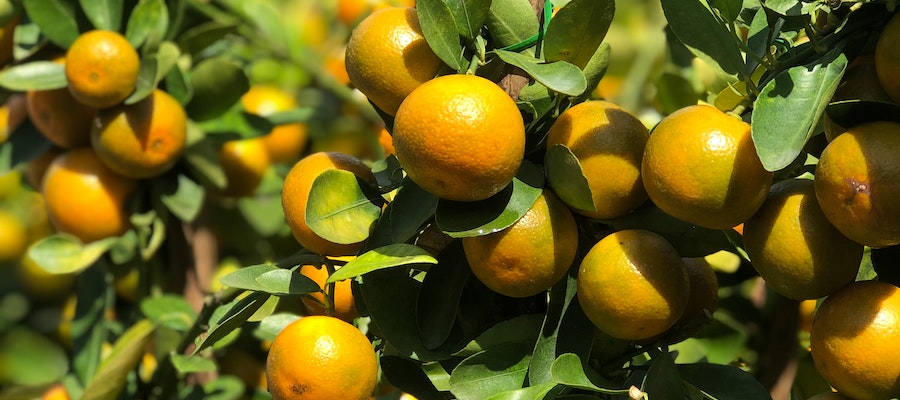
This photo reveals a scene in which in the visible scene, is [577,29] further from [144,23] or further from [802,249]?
[144,23]

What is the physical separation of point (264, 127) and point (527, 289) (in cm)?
62

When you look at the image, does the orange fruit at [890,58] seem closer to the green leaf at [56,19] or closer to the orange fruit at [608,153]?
the orange fruit at [608,153]

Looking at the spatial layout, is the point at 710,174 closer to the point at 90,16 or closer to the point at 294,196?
the point at 294,196

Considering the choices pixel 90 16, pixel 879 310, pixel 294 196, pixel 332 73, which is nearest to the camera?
pixel 879 310

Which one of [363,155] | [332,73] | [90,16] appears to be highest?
[90,16]

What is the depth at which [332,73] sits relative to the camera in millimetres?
1571

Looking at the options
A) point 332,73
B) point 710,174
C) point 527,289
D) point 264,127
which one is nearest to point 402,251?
point 527,289

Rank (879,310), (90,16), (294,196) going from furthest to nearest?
1. (90,16)
2. (294,196)
3. (879,310)

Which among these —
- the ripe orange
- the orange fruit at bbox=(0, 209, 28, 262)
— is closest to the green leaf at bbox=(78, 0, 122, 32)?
the ripe orange

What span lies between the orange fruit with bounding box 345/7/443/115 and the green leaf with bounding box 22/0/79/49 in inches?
22.1

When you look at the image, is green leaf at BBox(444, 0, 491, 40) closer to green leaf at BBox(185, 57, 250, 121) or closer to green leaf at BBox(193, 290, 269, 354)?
green leaf at BBox(193, 290, 269, 354)

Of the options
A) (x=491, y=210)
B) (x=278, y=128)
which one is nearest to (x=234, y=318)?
(x=491, y=210)

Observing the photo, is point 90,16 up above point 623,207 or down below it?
below

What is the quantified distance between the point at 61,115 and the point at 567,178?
2.36ft
